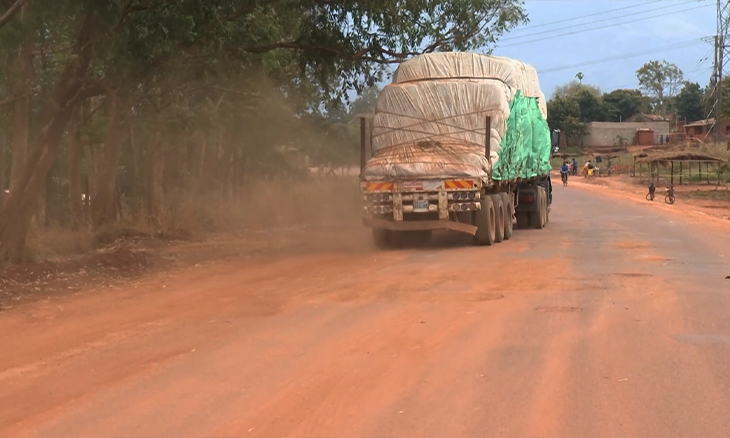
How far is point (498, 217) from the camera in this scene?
1803 centimetres

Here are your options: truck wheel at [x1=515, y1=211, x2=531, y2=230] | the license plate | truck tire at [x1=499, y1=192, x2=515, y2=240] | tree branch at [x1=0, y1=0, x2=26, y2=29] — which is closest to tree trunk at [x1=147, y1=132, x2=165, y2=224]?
the license plate

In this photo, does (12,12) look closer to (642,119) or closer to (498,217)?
(498,217)

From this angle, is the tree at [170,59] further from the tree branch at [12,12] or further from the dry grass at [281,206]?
the dry grass at [281,206]

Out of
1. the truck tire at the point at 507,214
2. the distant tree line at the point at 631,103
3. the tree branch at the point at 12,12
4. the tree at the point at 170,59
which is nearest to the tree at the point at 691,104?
the distant tree line at the point at 631,103

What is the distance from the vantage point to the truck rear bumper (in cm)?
1666

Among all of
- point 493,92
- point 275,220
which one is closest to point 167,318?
point 493,92

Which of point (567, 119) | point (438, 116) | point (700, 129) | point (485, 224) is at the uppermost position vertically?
point (567, 119)

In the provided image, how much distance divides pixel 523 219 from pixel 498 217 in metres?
5.19

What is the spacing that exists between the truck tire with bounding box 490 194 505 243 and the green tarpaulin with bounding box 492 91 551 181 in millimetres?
437

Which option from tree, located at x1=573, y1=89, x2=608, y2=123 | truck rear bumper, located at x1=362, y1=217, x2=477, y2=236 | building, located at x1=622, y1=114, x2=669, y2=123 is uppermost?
tree, located at x1=573, y1=89, x2=608, y2=123

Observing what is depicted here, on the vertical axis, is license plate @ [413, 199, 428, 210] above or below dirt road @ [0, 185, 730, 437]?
above

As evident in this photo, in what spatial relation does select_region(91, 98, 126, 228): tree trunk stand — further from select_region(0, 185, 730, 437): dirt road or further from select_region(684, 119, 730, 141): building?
select_region(684, 119, 730, 141): building

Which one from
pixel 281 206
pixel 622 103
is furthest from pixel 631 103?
pixel 281 206

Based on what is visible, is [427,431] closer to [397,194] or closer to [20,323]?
[20,323]
